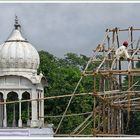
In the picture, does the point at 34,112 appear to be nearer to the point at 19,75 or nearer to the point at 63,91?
the point at 19,75

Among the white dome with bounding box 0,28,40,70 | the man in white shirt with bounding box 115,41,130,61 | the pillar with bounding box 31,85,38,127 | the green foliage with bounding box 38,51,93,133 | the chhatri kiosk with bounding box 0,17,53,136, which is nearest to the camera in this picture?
the man in white shirt with bounding box 115,41,130,61

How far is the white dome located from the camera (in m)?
32.5

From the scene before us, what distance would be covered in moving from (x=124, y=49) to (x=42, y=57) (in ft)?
83.3

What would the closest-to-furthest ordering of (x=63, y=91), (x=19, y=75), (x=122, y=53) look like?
(x=122, y=53) < (x=19, y=75) < (x=63, y=91)

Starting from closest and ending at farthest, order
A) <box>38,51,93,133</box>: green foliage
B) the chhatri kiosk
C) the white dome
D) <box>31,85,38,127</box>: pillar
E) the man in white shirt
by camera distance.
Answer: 1. the man in white shirt
2. <box>31,85,38,127</box>: pillar
3. the chhatri kiosk
4. the white dome
5. <box>38,51,93,133</box>: green foliage

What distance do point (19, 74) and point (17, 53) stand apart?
82cm

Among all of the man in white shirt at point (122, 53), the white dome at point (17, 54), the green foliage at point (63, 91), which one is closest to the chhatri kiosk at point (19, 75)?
the white dome at point (17, 54)

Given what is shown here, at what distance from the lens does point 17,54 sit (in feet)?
107

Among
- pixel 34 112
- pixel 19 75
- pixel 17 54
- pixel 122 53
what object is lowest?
pixel 34 112

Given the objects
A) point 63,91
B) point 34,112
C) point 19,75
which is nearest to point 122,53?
point 34,112

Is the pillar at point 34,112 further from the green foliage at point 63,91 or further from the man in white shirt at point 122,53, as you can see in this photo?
the green foliage at point 63,91

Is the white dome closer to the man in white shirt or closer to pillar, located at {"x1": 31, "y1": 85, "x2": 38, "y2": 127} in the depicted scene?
pillar, located at {"x1": 31, "y1": 85, "x2": 38, "y2": 127}

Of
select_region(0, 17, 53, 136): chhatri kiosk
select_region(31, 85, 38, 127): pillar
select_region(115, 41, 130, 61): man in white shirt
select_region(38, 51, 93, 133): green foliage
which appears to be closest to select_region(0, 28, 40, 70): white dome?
select_region(0, 17, 53, 136): chhatri kiosk

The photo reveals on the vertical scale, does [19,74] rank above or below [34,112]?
above
